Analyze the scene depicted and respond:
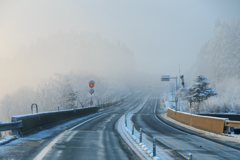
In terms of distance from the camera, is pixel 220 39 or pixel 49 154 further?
pixel 220 39

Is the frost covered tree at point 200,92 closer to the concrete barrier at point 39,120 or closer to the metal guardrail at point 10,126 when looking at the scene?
the concrete barrier at point 39,120

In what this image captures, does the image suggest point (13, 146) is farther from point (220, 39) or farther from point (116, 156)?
point (220, 39)

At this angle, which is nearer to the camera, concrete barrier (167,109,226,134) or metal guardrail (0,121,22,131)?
metal guardrail (0,121,22,131)

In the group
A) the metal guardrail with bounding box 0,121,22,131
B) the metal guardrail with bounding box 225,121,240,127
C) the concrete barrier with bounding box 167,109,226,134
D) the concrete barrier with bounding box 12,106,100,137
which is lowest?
the concrete barrier with bounding box 167,109,226,134

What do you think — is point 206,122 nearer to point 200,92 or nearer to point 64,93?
point 200,92

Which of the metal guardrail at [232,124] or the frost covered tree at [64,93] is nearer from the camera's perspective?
the metal guardrail at [232,124]

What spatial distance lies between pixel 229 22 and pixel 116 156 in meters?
102

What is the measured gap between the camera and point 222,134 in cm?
1445

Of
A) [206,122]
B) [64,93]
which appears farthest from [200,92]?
[64,93]

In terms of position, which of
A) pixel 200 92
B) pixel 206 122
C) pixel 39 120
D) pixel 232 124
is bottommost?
pixel 206 122

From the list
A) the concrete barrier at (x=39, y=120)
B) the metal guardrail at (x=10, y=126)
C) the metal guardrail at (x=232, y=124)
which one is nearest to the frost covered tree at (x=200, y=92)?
the concrete barrier at (x=39, y=120)

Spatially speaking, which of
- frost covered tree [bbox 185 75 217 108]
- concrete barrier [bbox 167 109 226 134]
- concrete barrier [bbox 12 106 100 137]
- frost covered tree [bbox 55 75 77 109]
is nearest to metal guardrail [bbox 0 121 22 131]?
concrete barrier [bbox 12 106 100 137]

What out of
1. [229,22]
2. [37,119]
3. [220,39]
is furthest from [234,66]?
[37,119]

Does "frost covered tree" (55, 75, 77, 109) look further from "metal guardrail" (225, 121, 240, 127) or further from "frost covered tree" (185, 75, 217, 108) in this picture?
"metal guardrail" (225, 121, 240, 127)
